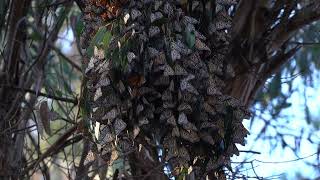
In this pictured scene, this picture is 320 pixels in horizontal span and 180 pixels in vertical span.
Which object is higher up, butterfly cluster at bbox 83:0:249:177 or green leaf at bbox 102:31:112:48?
green leaf at bbox 102:31:112:48

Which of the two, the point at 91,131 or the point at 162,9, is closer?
the point at 162,9

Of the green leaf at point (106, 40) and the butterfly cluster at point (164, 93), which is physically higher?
the green leaf at point (106, 40)

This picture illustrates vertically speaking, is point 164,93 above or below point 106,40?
below

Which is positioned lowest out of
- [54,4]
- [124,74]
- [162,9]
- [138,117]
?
[138,117]

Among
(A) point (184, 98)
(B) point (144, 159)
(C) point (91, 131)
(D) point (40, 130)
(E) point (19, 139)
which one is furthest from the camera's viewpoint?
(E) point (19, 139)

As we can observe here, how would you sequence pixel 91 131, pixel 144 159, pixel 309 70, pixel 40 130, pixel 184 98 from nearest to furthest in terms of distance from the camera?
1. pixel 184 98
2. pixel 91 131
3. pixel 40 130
4. pixel 144 159
5. pixel 309 70

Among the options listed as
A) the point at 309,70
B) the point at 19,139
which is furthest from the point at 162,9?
the point at 309,70

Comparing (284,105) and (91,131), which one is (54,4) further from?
(284,105)

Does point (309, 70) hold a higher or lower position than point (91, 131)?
higher
